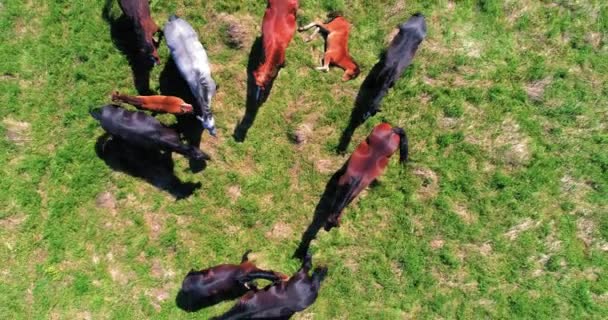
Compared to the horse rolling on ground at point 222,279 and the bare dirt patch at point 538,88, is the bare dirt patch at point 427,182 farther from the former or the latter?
the horse rolling on ground at point 222,279

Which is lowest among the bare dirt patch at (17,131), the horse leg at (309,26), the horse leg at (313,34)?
the bare dirt patch at (17,131)

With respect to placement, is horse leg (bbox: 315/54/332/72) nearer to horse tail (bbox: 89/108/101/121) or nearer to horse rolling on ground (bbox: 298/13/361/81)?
horse rolling on ground (bbox: 298/13/361/81)

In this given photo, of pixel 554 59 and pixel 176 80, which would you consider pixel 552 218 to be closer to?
pixel 554 59

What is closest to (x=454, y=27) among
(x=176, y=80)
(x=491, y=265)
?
(x=491, y=265)

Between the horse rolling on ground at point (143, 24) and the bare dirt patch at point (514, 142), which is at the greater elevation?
the horse rolling on ground at point (143, 24)

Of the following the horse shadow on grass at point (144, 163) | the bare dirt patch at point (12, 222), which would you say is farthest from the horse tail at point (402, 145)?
the bare dirt patch at point (12, 222)

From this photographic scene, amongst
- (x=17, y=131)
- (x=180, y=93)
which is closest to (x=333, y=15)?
(x=180, y=93)

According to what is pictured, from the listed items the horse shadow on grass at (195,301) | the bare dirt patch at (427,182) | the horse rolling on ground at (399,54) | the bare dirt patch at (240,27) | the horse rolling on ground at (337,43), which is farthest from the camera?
the horse shadow on grass at (195,301)
